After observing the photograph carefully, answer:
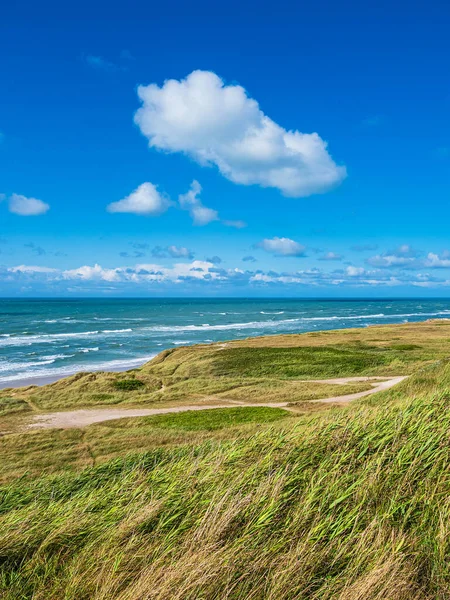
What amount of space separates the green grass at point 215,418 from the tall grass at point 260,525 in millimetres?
15245

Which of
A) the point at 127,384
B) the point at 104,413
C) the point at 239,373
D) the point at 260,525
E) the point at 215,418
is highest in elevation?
the point at 260,525

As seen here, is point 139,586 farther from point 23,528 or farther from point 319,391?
point 319,391

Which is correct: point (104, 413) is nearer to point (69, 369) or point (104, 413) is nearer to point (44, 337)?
point (69, 369)

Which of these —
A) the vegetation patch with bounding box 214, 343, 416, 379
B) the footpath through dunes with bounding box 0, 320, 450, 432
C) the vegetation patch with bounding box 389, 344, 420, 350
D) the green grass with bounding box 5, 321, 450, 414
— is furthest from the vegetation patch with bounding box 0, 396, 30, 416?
the vegetation patch with bounding box 389, 344, 420, 350

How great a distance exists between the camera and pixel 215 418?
26453 mm

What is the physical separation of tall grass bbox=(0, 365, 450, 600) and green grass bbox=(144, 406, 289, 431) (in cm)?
1524

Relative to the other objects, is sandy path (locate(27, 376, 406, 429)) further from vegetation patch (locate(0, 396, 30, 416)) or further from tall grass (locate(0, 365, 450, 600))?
tall grass (locate(0, 365, 450, 600))

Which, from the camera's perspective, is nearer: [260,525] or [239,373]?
[260,525]

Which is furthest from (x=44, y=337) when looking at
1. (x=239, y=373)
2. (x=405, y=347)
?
(x=405, y=347)

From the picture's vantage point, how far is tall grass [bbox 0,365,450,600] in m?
6.08

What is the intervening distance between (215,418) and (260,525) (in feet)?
65.1

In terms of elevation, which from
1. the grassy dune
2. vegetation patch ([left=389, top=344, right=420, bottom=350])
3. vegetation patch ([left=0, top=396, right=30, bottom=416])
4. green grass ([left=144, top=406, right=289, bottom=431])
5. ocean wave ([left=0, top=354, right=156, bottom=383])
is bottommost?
ocean wave ([left=0, top=354, right=156, bottom=383])

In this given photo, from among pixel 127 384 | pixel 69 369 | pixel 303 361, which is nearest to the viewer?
pixel 127 384

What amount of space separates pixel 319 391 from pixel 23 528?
29.4 metres
